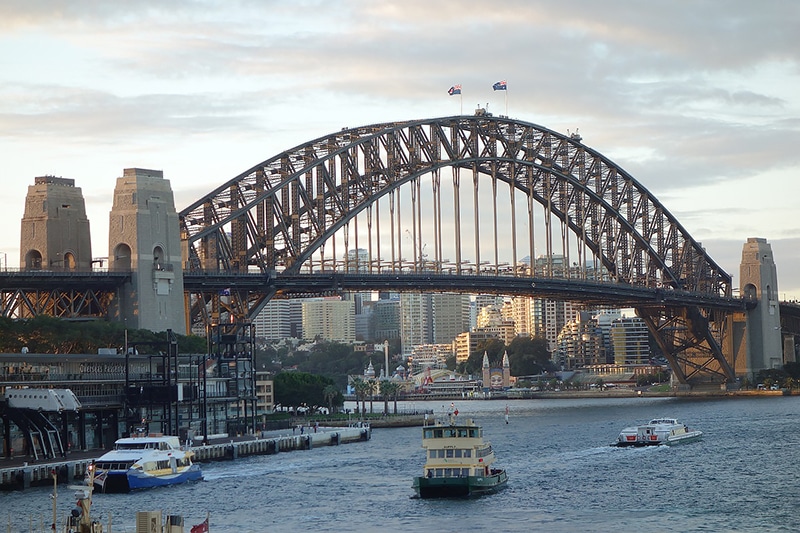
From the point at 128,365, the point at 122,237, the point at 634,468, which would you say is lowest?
the point at 634,468

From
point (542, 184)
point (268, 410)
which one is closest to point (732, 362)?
point (542, 184)

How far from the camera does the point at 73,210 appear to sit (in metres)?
113

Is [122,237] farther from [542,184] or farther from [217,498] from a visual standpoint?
[542,184]

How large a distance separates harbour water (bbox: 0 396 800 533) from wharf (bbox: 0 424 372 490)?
1.25 metres

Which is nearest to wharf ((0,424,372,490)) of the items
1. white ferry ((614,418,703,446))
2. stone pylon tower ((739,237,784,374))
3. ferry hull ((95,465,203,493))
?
ferry hull ((95,465,203,493))

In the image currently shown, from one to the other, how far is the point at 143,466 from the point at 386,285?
6106 centimetres

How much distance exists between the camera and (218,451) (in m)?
91.1

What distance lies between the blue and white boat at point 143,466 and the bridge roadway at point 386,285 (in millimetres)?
30849

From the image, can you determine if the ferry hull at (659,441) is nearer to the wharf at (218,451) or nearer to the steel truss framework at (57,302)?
the wharf at (218,451)

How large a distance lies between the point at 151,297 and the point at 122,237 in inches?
188

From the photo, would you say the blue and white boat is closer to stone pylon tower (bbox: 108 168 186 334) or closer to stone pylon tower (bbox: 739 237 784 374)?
stone pylon tower (bbox: 108 168 186 334)

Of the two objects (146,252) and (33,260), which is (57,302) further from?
(146,252)

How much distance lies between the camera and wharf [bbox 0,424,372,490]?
72.8m

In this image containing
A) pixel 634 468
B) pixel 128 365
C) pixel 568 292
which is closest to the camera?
pixel 634 468
